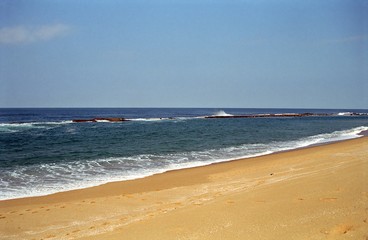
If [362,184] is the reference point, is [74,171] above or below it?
below

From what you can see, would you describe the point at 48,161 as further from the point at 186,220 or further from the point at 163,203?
the point at 186,220

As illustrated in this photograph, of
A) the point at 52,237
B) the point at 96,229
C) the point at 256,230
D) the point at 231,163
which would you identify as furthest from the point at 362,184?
the point at 231,163

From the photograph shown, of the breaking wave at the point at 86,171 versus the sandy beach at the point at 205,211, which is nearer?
the sandy beach at the point at 205,211

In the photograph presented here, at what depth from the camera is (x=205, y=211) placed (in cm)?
601

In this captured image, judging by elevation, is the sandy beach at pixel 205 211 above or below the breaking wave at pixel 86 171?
above

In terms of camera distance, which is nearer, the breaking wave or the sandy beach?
the sandy beach

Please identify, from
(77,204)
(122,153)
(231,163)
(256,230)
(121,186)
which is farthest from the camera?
(122,153)

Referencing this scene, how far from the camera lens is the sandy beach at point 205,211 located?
4742 millimetres

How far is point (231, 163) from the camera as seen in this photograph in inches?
567

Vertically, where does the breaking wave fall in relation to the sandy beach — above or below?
below

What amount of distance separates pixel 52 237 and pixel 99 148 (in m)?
15.4

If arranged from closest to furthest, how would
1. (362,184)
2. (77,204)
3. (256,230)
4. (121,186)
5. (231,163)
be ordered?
(256,230) → (362,184) → (77,204) → (121,186) → (231,163)

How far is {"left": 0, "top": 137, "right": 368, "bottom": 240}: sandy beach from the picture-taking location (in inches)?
187

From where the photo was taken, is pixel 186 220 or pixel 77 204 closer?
pixel 186 220
